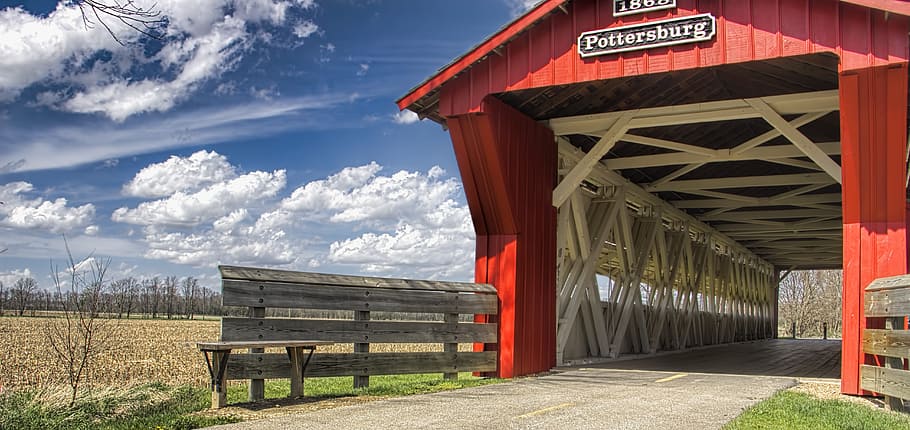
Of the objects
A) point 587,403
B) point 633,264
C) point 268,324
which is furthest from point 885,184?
point 633,264

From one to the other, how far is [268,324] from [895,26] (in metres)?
7.12

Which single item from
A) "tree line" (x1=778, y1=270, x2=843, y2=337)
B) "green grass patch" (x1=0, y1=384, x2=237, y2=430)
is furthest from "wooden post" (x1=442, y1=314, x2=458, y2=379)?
"tree line" (x1=778, y1=270, x2=843, y2=337)

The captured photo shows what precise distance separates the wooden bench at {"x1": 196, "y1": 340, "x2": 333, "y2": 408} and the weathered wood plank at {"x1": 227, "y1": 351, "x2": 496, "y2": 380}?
0.11 meters

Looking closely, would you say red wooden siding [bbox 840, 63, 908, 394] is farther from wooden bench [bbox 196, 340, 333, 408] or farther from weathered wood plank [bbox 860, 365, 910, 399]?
wooden bench [bbox 196, 340, 333, 408]

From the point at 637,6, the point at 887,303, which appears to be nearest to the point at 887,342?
the point at 887,303

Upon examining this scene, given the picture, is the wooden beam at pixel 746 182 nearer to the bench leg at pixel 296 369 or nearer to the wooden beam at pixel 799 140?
the wooden beam at pixel 799 140

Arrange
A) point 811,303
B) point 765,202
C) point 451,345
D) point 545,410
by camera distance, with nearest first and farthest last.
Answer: point 545,410 → point 451,345 → point 765,202 → point 811,303

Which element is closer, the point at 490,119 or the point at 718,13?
the point at 718,13

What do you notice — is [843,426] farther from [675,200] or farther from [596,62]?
[675,200]

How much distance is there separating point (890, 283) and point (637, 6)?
4178 millimetres

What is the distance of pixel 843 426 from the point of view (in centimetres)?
652

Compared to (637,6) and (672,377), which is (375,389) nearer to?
(672,377)

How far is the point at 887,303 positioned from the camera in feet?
26.7

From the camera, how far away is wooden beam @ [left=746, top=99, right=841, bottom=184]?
1052cm
